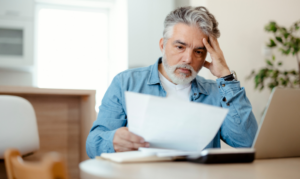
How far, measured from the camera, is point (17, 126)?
1.20 metres

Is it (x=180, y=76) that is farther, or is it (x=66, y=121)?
(x=66, y=121)

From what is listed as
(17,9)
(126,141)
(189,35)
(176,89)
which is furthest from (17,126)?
(17,9)

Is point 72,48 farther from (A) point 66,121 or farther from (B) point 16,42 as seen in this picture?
(A) point 66,121

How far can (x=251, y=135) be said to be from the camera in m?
1.19

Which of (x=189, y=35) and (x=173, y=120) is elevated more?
(x=189, y=35)

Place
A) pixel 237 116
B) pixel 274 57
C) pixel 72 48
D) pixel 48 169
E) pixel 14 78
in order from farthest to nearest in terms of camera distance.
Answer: pixel 72 48, pixel 14 78, pixel 274 57, pixel 237 116, pixel 48 169

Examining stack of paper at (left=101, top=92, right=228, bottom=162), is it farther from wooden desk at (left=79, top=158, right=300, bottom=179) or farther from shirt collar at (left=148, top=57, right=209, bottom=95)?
shirt collar at (left=148, top=57, right=209, bottom=95)

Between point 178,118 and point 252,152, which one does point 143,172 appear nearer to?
point 178,118

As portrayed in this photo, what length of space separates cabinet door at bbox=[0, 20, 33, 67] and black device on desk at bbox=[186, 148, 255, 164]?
9.08 feet

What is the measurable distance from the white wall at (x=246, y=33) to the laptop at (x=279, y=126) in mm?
1983

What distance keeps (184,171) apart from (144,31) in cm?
267

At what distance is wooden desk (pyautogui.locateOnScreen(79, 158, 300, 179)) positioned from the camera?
490 millimetres

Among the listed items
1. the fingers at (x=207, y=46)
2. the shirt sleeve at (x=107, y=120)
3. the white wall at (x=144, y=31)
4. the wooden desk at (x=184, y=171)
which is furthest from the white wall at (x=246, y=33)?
the wooden desk at (x=184, y=171)

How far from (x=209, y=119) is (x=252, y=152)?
14cm
